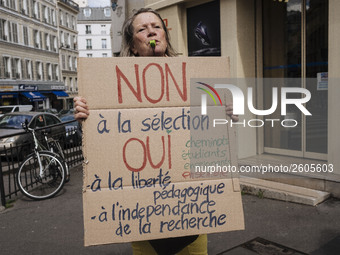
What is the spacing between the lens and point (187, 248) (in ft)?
7.73

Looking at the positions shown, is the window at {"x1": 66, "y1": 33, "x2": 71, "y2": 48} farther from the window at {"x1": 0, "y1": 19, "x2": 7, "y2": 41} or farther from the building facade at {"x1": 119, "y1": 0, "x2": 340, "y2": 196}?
the building facade at {"x1": 119, "y1": 0, "x2": 340, "y2": 196}

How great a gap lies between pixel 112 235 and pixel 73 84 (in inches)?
2072

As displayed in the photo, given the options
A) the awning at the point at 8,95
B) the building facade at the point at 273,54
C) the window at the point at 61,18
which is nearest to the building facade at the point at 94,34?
the window at the point at 61,18

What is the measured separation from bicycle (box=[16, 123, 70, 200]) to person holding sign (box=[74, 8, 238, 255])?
4.19m

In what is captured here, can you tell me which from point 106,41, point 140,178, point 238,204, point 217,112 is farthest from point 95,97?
point 106,41

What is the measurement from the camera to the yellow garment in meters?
2.31

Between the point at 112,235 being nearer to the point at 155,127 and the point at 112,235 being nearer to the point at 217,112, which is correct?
the point at 155,127

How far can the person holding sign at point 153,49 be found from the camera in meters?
2.25

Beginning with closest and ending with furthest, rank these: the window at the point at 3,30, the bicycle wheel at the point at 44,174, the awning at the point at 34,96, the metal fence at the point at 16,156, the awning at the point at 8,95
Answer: the metal fence at the point at 16,156 < the bicycle wheel at the point at 44,174 < the awning at the point at 8,95 < the window at the point at 3,30 < the awning at the point at 34,96

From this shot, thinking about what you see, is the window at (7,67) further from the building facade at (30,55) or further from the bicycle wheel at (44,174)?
the bicycle wheel at (44,174)

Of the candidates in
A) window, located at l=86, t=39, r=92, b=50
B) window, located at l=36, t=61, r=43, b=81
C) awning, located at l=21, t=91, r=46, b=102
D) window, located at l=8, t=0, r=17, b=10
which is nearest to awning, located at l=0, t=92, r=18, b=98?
awning, located at l=21, t=91, r=46, b=102

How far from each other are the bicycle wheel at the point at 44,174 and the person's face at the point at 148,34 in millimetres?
4365

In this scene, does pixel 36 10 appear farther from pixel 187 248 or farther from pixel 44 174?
pixel 187 248

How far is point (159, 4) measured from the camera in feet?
27.1
